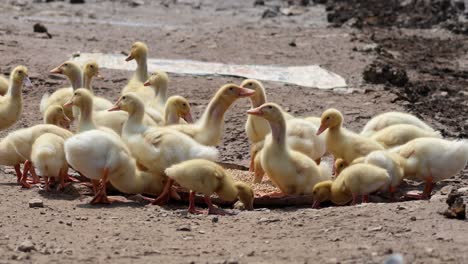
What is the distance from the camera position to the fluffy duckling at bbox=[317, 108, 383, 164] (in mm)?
8562

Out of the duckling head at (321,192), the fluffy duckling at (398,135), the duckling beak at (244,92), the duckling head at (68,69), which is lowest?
the duckling head at (321,192)

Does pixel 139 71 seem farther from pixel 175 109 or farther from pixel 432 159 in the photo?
pixel 432 159

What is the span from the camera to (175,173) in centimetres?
777

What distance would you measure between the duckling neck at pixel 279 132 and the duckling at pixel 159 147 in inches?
18.9

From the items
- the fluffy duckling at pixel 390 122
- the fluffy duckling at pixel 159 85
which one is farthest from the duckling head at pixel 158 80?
the fluffy duckling at pixel 390 122

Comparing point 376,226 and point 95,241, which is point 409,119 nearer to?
point 376,226

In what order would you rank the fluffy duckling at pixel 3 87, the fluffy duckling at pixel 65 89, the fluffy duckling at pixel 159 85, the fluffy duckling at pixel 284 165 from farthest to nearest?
the fluffy duckling at pixel 3 87 → the fluffy duckling at pixel 159 85 → the fluffy duckling at pixel 65 89 → the fluffy duckling at pixel 284 165

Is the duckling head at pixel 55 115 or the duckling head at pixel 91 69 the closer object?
the duckling head at pixel 55 115

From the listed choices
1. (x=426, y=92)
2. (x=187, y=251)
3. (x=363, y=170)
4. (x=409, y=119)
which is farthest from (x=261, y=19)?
(x=187, y=251)

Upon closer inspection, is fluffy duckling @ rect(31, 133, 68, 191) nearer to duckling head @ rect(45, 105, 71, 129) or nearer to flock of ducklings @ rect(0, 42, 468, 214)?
flock of ducklings @ rect(0, 42, 468, 214)

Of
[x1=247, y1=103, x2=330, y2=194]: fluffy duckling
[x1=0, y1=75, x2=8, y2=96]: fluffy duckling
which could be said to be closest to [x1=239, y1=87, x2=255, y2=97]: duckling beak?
[x1=247, y1=103, x2=330, y2=194]: fluffy duckling

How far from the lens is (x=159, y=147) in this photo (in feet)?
27.0

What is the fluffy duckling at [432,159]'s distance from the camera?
328 inches

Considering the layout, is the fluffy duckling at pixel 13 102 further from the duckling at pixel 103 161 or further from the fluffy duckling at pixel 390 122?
the fluffy duckling at pixel 390 122
